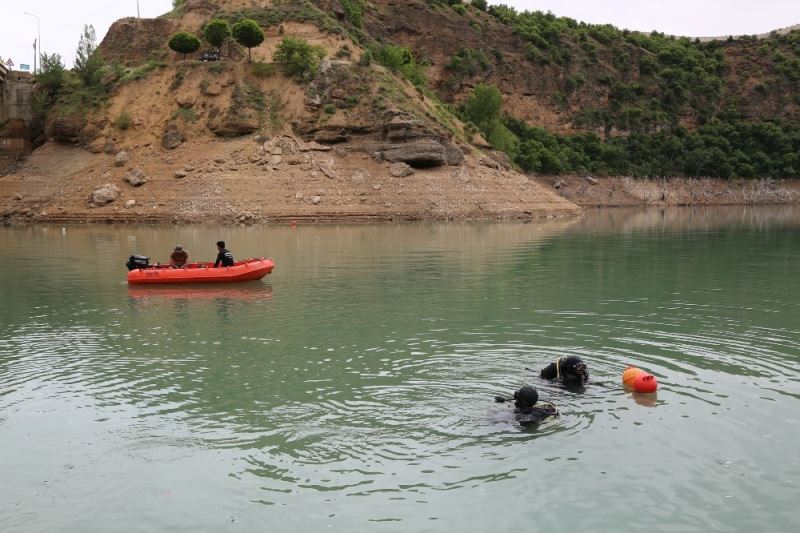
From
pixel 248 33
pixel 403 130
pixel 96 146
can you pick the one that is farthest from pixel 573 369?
pixel 248 33

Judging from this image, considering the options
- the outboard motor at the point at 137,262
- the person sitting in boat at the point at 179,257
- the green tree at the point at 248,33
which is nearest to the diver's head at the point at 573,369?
the person sitting in boat at the point at 179,257

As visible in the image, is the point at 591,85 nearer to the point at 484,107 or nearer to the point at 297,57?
the point at 484,107

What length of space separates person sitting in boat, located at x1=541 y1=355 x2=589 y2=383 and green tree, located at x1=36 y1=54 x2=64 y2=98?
7270 centimetres

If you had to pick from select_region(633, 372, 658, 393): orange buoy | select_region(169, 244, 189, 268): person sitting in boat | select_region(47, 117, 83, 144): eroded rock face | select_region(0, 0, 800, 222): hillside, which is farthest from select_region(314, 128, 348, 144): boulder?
select_region(633, 372, 658, 393): orange buoy

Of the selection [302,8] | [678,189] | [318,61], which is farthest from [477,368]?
[678,189]

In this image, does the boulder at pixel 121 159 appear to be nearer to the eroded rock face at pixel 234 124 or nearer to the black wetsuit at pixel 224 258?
the eroded rock face at pixel 234 124

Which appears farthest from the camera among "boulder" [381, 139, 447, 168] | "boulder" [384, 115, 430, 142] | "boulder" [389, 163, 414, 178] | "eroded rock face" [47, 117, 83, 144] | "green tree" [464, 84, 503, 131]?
"green tree" [464, 84, 503, 131]

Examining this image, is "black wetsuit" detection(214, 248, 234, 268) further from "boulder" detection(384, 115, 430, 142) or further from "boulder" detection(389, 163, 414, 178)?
"boulder" detection(384, 115, 430, 142)

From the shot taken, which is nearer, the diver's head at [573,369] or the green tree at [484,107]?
the diver's head at [573,369]

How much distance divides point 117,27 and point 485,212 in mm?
43570

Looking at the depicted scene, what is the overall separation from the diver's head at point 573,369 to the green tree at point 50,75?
72.9m

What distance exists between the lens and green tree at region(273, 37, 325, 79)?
2815 inches

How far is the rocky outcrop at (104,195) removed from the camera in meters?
61.6

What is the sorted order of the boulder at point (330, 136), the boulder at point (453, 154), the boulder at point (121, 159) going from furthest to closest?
1. the boulder at point (330, 136)
2. the boulder at point (453, 154)
3. the boulder at point (121, 159)
